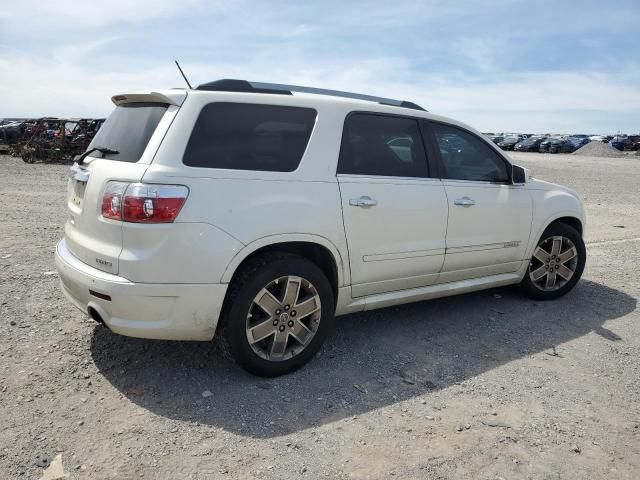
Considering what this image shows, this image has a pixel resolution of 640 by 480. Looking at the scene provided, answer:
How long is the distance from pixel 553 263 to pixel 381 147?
7.89ft

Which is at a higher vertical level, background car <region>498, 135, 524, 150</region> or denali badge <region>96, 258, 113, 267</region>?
denali badge <region>96, 258, 113, 267</region>

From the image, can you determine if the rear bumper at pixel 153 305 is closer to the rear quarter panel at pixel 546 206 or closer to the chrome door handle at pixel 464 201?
the chrome door handle at pixel 464 201

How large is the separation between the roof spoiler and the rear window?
1.1 inches

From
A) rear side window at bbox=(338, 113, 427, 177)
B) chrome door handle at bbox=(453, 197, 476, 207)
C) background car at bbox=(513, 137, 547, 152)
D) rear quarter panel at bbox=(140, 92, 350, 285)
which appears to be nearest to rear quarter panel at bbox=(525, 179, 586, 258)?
chrome door handle at bbox=(453, 197, 476, 207)

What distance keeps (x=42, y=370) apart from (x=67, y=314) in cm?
101

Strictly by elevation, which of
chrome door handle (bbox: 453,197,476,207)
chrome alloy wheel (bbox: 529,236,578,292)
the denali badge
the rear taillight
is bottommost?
chrome alloy wheel (bbox: 529,236,578,292)

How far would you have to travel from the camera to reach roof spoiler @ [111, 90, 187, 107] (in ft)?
11.1

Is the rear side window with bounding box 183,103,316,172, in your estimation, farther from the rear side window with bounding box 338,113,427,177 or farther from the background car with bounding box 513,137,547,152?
the background car with bounding box 513,137,547,152

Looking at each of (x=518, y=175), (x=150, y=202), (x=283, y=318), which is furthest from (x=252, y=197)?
(x=518, y=175)

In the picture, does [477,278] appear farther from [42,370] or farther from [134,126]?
[42,370]

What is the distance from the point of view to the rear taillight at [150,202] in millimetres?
3113

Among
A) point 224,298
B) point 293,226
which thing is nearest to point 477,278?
point 293,226

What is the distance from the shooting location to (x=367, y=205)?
3.87 meters

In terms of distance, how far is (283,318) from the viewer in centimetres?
361
